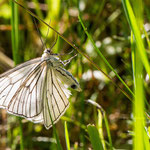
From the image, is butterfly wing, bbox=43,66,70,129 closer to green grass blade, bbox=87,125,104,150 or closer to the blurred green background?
the blurred green background

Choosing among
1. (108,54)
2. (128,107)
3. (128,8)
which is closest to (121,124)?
(128,107)

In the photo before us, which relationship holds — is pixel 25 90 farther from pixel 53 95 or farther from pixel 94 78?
pixel 94 78

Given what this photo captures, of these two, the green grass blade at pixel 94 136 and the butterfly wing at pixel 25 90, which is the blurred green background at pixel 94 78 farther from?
Result: the green grass blade at pixel 94 136

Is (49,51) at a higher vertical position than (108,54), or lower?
lower

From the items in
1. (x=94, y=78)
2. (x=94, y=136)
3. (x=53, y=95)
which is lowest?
(x=94, y=136)

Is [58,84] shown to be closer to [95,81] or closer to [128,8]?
[95,81]

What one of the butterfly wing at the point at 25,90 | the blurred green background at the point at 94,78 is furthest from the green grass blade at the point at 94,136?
the blurred green background at the point at 94,78

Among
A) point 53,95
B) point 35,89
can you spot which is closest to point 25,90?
point 35,89
